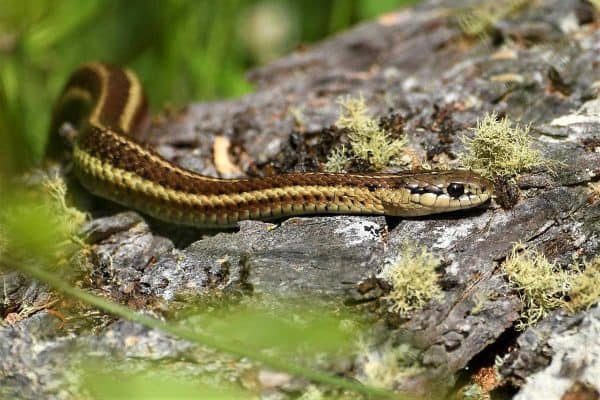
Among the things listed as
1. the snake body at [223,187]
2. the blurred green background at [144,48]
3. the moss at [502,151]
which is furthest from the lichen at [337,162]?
the blurred green background at [144,48]

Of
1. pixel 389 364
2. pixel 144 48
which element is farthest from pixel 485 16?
pixel 389 364

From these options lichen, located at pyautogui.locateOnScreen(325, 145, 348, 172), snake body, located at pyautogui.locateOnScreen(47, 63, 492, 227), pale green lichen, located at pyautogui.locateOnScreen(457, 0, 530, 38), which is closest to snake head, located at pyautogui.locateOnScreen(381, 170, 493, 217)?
snake body, located at pyautogui.locateOnScreen(47, 63, 492, 227)

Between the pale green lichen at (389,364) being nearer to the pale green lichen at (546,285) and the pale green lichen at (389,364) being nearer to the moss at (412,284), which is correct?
the moss at (412,284)

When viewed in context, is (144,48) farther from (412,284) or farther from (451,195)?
(412,284)

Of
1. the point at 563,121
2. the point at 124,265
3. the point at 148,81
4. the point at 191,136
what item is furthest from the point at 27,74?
the point at 563,121

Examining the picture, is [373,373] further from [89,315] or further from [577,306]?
[89,315]

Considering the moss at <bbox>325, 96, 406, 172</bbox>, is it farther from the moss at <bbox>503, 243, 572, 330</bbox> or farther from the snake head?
the moss at <bbox>503, 243, 572, 330</bbox>
